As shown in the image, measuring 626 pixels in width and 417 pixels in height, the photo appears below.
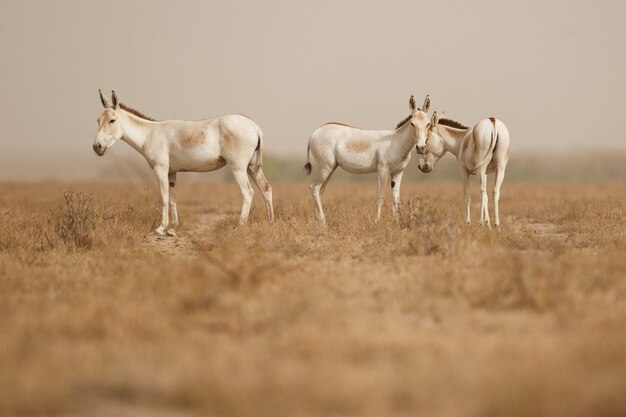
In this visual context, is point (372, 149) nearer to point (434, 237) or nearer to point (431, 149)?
point (431, 149)

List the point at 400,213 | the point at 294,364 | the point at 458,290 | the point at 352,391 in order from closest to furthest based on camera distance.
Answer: the point at 352,391 → the point at 294,364 → the point at 458,290 → the point at 400,213

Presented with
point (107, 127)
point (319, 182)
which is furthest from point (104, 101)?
point (319, 182)

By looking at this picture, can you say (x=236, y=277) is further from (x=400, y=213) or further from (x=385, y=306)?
(x=400, y=213)

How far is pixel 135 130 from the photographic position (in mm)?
11922

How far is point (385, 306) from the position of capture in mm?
6082

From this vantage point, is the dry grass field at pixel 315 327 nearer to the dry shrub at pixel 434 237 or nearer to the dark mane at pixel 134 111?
the dry shrub at pixel 434 237

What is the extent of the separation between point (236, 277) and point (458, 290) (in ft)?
7.46

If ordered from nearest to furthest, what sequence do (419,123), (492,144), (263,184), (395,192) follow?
1. (419,123)
2. (492,144)
3. (395,192)
4. (263,184)

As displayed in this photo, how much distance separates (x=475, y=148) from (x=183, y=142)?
5.23 m

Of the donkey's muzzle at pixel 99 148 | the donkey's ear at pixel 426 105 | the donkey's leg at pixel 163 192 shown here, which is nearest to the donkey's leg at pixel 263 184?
the donkey's leg at pixel 163 192

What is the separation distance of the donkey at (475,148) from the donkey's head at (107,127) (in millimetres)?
5467

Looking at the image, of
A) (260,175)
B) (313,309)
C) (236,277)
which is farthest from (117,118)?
(313,309)

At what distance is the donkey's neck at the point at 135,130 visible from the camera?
11.9 meters

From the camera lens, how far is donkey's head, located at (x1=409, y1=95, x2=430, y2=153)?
11.2 m
